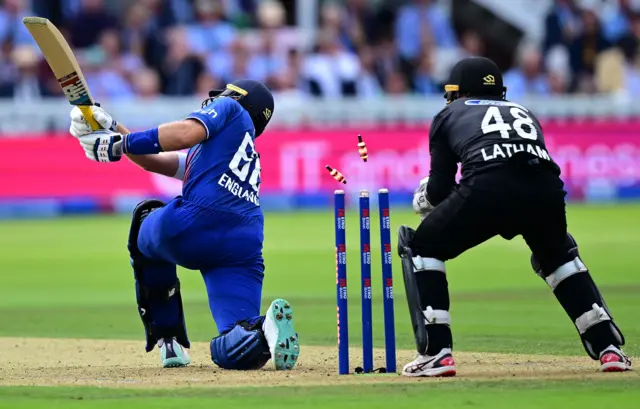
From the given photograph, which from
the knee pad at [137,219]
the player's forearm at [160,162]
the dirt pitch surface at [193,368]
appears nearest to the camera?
the dirt pitch surface at [193,368]

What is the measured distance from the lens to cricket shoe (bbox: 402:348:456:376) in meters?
7.82

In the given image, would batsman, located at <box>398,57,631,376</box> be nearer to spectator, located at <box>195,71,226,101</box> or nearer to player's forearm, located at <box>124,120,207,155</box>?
player's forearm, located at <box>124,120,207,155</box>

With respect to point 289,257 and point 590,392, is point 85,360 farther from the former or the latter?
point 289,257

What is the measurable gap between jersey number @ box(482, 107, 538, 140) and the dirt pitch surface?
141 cm

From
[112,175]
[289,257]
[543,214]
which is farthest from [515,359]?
[112,175]

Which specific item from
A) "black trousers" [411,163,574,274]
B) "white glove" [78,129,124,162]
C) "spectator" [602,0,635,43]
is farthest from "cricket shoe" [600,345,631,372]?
"spectator" [602,0,635,43]

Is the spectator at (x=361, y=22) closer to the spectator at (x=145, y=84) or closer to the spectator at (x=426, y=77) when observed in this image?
the spectator at (x=426, y=77)

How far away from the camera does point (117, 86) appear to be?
76.4ft

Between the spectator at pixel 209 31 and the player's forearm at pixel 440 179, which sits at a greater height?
the spectator at pixel 209 31

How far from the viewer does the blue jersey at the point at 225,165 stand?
27.9ft

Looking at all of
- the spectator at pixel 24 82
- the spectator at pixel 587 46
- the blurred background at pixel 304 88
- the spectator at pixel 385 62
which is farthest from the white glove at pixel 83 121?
the spectator at pixel 587 46

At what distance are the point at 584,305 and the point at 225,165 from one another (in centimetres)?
237

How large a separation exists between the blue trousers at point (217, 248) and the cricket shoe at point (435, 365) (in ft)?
3.78

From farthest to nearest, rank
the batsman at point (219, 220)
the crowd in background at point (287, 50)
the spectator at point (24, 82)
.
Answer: the crowd in background at point (287, 50), the spectator at point (24, 82), the batsman at point (219, 220)
